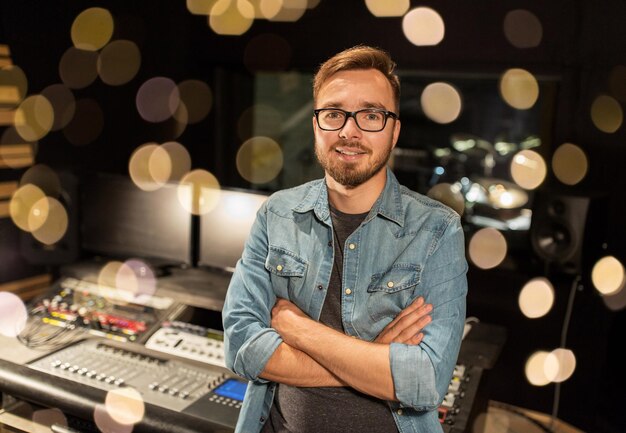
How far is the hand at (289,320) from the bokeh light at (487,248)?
6.73 ft

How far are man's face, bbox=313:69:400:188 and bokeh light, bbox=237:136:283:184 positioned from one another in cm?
300

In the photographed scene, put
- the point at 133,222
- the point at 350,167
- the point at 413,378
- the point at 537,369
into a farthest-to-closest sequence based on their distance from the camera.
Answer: the point at 537,369, the point at 133,222, the point at 350,167, the point at 413,378

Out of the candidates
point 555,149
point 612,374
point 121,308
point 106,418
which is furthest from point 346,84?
point 612,374

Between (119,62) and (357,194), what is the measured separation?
2723 mm

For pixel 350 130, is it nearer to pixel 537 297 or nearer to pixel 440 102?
pixel 537 297

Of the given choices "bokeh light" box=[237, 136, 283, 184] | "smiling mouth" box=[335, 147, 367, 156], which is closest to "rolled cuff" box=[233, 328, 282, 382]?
"smiling mouth" box=[335, 147, 367, 156]

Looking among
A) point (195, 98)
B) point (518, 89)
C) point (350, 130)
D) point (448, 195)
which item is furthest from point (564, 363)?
point (195, 98)

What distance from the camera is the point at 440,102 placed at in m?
4.07

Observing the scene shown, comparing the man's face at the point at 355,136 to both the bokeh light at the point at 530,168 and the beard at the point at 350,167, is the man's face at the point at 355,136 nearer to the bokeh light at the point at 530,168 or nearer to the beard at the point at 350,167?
the beard at the point at 350,167

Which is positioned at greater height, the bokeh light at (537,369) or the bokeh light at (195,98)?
the bokeh light at (195,98)

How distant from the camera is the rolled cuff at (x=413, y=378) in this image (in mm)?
1357

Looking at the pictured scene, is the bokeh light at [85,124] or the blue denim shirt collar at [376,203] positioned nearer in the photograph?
the blue denim shirt collar at [376,203]

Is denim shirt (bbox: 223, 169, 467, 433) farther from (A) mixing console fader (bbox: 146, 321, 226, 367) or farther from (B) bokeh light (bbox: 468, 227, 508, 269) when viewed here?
(B) bokeh light (bbox: 468, 227, 508, 269)

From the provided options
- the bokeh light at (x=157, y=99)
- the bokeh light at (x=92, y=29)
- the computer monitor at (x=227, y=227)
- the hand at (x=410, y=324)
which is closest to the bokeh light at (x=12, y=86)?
the bokeh light at (x=92, y=29)
